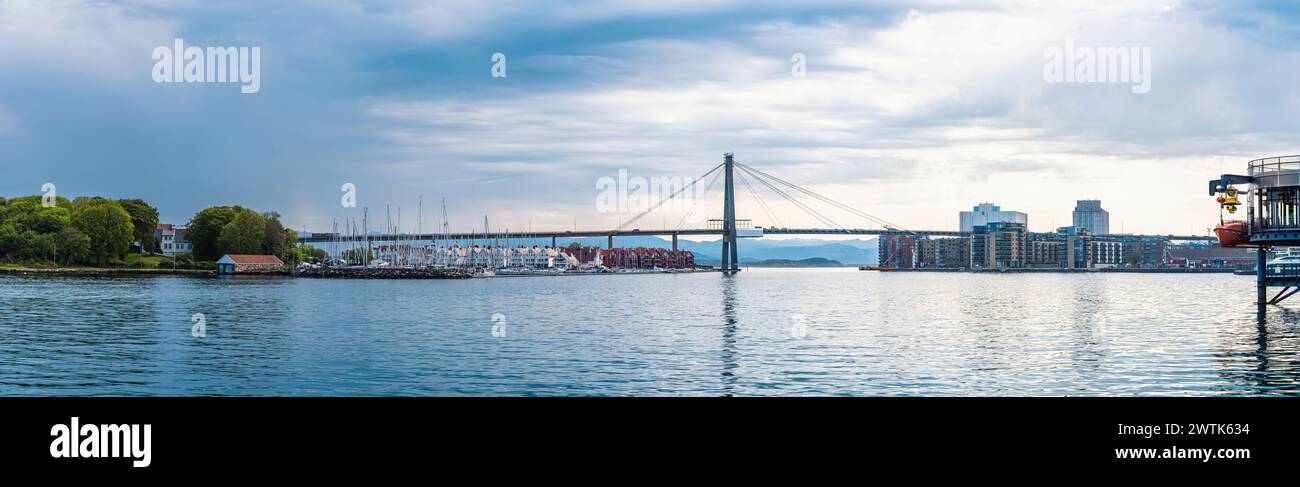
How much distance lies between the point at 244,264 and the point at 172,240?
99.8ft

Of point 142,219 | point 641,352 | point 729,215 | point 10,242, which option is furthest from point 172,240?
point 641,352

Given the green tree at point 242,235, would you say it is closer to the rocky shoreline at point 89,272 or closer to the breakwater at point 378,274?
the rocky shoreline at point 89,272

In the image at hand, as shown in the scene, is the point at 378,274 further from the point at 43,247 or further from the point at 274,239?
the point at 43,247

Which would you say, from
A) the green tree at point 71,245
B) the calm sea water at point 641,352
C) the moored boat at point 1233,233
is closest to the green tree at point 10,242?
the green tree at point 71,245

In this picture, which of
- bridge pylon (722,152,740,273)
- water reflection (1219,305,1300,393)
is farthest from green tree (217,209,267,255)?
water reflection (1219,305,1300,393)

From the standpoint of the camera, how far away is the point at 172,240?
477 feet

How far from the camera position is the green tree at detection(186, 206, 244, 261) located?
12775 cm

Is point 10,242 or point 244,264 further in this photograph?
point 244,264

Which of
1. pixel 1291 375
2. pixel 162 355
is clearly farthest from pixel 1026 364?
pixel 162 355

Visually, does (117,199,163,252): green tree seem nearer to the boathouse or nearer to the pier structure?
the boathouse

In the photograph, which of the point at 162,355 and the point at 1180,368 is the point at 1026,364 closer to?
the point at 1180,368

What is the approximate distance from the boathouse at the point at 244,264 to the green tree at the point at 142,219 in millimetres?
12163
